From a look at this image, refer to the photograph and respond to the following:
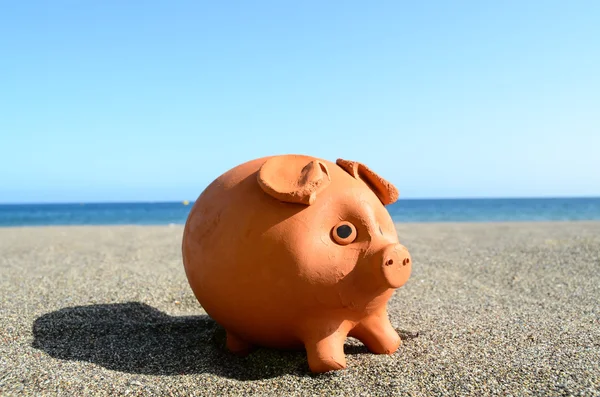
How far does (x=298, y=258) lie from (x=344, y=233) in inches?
17.6

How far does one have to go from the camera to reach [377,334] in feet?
13.1

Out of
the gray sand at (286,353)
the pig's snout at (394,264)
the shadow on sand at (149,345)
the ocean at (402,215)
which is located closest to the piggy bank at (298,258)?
the pig's snout at (394,264)

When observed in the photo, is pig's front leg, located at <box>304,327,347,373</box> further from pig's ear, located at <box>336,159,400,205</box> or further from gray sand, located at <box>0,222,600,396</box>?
pig's ear, located at <box>336,159,400,205</box>

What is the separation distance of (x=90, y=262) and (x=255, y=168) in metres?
6.88

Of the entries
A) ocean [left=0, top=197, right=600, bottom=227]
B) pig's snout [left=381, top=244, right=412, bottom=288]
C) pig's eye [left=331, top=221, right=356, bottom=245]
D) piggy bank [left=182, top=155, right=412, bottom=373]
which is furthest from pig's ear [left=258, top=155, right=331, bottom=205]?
ocean [left=0, top=197, right=600, bottom=227]

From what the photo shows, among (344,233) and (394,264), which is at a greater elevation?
(344,233)

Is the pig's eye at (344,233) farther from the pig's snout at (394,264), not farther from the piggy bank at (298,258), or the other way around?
the pig's snout at (394,264)

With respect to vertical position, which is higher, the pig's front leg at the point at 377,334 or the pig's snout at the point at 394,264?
the pig's snout at the point at 394,264

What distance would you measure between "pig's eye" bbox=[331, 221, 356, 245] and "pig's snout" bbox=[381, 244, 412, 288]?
0.28m

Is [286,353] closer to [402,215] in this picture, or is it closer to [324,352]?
[324,352]

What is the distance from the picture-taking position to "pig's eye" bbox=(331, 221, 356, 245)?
3584mm

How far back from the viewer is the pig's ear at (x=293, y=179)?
138 inches

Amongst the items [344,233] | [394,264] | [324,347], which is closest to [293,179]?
[344,233]

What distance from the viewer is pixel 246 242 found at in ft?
11.6
